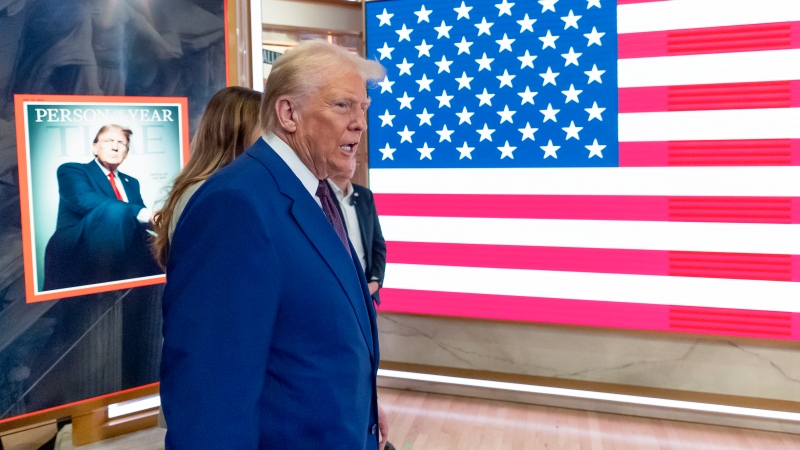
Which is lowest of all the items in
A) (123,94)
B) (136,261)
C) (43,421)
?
(43,421)

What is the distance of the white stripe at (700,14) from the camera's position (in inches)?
128

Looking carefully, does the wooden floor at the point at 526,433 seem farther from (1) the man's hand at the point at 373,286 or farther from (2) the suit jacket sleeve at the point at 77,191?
(2) the suit jacket sleeve at the point at 77,191

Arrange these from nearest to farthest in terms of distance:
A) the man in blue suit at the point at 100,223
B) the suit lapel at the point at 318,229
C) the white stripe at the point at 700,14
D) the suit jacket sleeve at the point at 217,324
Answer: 1. the suit jacket sleeve at the point at 217,324
2. the suit lapel at the point at 318,229
3. the man in blue suit at the point at 100,223
4. the white stripe at the point at 700,14

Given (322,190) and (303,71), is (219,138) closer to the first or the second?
(322,190)

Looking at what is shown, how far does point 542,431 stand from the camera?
3.47m

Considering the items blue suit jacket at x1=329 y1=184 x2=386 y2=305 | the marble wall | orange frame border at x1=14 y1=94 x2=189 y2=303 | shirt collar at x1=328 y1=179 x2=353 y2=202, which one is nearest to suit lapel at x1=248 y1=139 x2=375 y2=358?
shirt collar at x1=328 y1=179 x2=353 y2=202

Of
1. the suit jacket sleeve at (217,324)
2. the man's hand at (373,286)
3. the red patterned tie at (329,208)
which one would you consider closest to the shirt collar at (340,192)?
the man's hand at (373,286)

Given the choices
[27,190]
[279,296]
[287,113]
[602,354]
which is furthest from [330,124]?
[602,354]

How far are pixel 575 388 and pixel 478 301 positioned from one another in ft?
2.27

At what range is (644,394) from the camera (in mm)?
3621

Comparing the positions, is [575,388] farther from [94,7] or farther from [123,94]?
[94,7]

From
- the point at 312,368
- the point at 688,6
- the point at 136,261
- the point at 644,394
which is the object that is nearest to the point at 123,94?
the point at 136,261

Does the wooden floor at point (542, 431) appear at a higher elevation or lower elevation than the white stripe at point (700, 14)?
lower

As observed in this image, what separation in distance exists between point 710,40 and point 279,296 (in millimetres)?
2958
